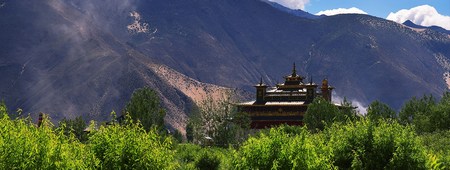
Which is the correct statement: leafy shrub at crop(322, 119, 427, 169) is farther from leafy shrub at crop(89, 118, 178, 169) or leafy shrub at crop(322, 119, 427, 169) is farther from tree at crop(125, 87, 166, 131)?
tree at crop(125, 87, 166, 131)

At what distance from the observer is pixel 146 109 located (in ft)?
170

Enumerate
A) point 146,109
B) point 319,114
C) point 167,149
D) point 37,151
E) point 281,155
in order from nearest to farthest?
point 37,151, point 167,149, point 281,155, point 146,109, point 319,114

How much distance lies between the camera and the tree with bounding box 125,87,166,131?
5131cm

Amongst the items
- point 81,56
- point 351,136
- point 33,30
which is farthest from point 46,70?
point 351,136

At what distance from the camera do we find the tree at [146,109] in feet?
168

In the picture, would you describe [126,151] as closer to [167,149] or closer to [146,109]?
[167,149]

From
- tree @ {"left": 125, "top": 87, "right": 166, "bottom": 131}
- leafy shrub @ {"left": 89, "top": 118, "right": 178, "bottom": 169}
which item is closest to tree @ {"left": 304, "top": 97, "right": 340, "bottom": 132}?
tree @ {"left": 125, "top": 87, "right": 166, "bottom": 131}

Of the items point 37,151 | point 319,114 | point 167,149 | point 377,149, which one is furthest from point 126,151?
point 319,114

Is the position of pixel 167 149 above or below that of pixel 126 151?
above

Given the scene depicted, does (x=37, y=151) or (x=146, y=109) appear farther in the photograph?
(x=146, y=109)

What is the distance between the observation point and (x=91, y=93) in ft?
534

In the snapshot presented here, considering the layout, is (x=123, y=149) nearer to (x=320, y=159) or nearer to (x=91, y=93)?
(x=320, y=159)

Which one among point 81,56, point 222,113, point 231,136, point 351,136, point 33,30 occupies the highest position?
point 33,30

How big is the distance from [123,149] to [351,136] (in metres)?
9.65
